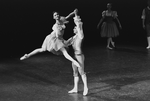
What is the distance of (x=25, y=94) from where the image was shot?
771 centimetres

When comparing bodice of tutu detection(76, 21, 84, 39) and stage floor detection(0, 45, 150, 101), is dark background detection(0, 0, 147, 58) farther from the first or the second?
bodice of tutu detection(76, 21, 84, 39)

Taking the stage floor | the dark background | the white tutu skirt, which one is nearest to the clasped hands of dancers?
the white tutu skirt

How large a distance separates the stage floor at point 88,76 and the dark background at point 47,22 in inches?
58.2

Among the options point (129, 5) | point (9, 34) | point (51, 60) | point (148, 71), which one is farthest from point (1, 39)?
point (129, 5)

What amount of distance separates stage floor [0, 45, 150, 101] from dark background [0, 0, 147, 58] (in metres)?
1.48

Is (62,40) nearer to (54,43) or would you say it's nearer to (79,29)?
(54,43)

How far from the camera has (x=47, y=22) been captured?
18125 millimetres

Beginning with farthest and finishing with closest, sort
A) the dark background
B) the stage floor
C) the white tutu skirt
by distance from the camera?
the dark background, the stage floor, the white tutu skirt

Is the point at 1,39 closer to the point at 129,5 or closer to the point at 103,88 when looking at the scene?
the point at 103,88

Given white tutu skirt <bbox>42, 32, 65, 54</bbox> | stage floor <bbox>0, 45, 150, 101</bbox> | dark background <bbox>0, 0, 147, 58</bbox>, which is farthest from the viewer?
dark background <bbox>0, 0, 147, 58</bbox>

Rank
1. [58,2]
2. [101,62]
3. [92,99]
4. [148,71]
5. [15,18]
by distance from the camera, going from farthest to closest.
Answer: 1. [58,2]
2. [15,18]
3. [101,62]
4. [148,71]
5. [92,99]

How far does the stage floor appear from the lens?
7.55 meters

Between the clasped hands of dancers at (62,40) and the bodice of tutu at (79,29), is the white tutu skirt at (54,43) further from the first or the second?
the bodice of tutu at (79,29)

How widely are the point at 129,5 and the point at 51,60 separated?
12.5m
